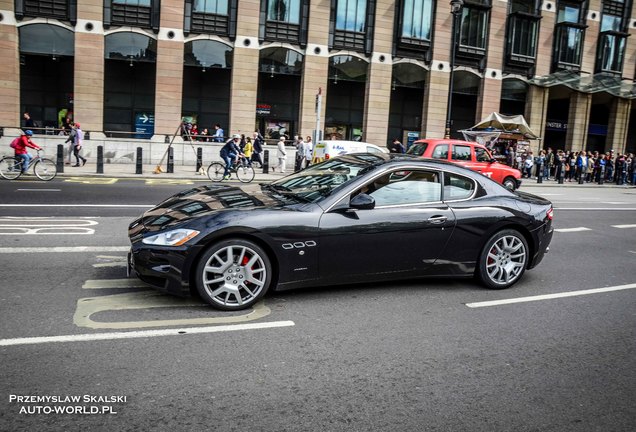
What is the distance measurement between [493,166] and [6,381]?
17.0 metres

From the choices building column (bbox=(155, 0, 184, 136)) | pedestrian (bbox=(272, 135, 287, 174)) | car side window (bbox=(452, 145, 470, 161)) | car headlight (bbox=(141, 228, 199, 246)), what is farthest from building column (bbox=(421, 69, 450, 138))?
car headlight (bbox=(141, 228, 199, 246))

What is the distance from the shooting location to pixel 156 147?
2589 cm

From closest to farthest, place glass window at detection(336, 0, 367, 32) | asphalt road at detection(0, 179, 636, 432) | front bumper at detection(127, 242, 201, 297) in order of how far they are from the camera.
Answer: asphalt road at detection(0, 179, 636, 432) < front bumper at detection(127, 242, 201, 297) < glass window at detection(336, 0, 367, 32)

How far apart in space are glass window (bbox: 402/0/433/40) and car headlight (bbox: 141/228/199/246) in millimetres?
27934

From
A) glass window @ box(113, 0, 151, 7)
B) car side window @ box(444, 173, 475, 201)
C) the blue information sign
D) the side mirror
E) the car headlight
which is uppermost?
glass window @ box(113, 0, 151, 7)

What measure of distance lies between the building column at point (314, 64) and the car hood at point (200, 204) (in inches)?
908

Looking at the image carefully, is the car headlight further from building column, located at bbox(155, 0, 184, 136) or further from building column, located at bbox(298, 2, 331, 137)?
building column, located at bbox(298, 2, 331, 137)

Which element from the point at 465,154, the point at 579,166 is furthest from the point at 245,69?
the point at 579,166

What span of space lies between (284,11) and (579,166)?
18856mm

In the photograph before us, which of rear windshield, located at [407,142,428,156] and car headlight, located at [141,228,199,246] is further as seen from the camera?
rear windshield, located at [407,142,428,156]

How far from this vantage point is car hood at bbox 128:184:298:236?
201 inches

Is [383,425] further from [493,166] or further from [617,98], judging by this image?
[617,98]

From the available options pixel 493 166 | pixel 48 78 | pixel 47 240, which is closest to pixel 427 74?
pixel 493 166

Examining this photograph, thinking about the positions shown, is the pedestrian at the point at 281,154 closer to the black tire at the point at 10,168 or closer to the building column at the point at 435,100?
the building column at the point at 435,100
